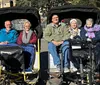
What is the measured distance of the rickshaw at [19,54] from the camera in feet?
28.1

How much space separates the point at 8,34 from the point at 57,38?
122cm

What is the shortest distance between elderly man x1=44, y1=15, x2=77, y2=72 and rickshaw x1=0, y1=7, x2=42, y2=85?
31cm

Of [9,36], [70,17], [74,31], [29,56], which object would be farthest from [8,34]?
[70,17]

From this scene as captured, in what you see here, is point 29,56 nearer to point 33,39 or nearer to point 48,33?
point 33,39

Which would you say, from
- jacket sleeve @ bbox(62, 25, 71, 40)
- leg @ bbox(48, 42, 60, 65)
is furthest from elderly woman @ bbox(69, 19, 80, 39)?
leg @ bbox(48, 42, 60, 65)

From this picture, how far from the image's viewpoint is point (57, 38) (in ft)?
31.3

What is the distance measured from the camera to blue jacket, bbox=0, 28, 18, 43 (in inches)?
383

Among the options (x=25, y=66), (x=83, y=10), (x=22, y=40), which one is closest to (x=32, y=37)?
(x=22, y=40)

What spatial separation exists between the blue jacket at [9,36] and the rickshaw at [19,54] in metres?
0.57

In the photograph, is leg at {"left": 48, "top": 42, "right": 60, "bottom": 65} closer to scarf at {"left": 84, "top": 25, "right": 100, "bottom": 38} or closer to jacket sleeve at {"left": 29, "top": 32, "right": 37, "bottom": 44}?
jacket sleeve at {"left": 29, "top": 32, "right": 37, "bottom": 44}

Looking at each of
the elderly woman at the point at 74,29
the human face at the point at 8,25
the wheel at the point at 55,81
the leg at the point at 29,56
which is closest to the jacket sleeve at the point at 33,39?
the leg at the point at 29,56

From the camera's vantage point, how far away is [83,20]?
10.8 meters

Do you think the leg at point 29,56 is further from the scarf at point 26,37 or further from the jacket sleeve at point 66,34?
the jacket sleeve at point 66,34

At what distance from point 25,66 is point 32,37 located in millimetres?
849
